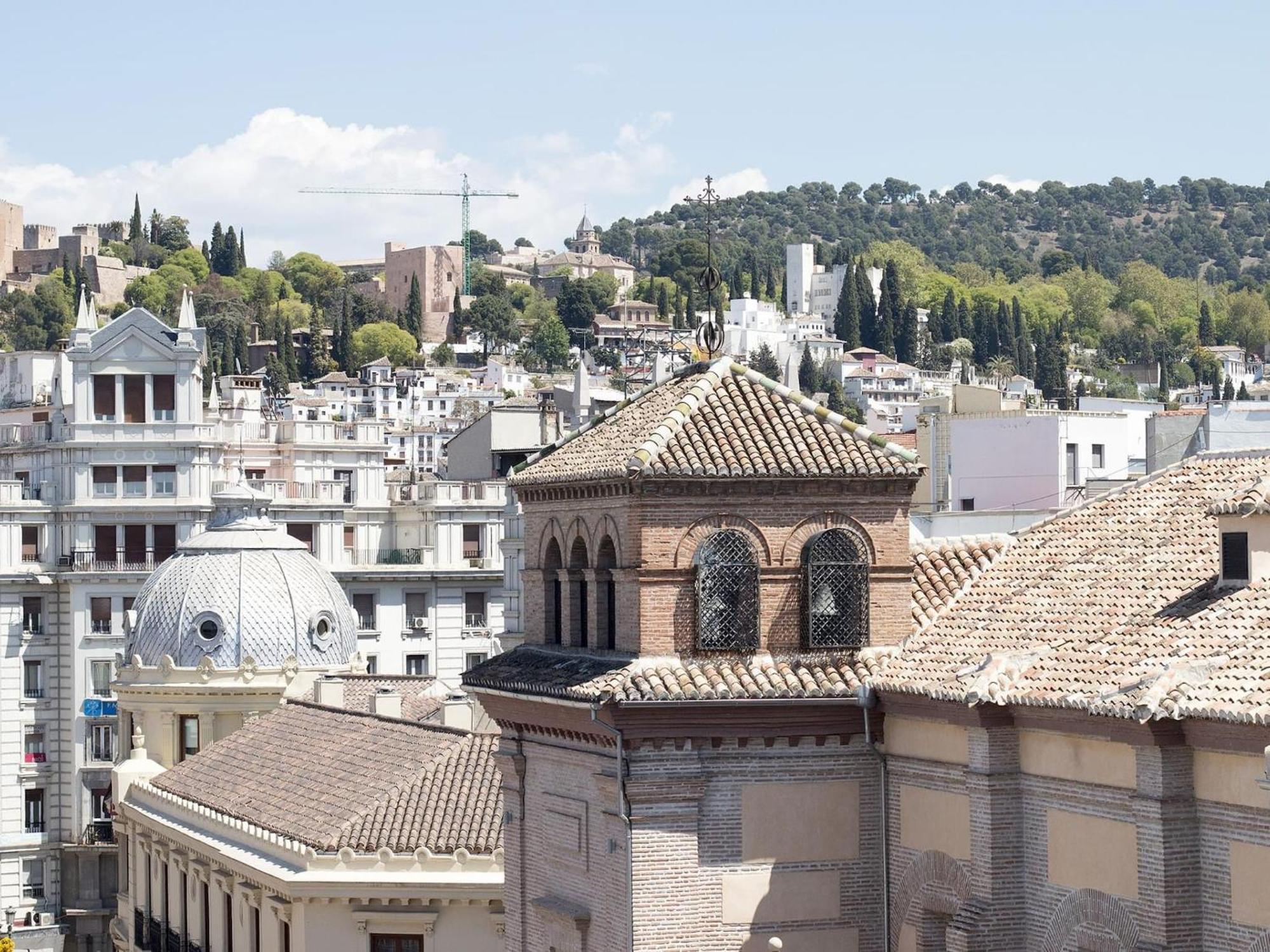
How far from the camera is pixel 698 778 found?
30.8 m

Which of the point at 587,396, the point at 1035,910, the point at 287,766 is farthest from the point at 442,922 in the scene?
the point at 587,396

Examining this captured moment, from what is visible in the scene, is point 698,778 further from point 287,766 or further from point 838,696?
point 287,766

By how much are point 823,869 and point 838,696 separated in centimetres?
216

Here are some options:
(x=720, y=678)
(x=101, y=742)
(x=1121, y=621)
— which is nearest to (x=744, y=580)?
(x=720, y=678)

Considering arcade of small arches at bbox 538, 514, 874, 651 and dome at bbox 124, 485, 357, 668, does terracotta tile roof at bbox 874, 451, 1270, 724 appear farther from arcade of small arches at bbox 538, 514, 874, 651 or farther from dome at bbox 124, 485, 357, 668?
dome at bbox 124, 485, 357, 668

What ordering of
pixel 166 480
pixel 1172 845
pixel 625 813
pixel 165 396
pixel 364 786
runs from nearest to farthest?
pixel 1172 845 → pixel 625 813 → pixel 364 786 → pixel 166 480 → pixel 165 396

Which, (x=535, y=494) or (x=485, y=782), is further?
(x=485, y=782)

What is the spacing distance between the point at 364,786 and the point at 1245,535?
23.7 meters

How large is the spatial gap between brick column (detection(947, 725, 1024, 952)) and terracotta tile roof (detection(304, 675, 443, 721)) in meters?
30.8

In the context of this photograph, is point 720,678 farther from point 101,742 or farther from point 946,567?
point 101,742

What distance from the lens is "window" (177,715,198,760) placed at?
68.2 meters

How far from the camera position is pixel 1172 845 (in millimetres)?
26266

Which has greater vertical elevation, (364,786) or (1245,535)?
(1245,535)

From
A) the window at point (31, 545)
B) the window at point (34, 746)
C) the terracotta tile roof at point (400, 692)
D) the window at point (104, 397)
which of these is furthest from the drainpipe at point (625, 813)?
the window at point (104, 397)
